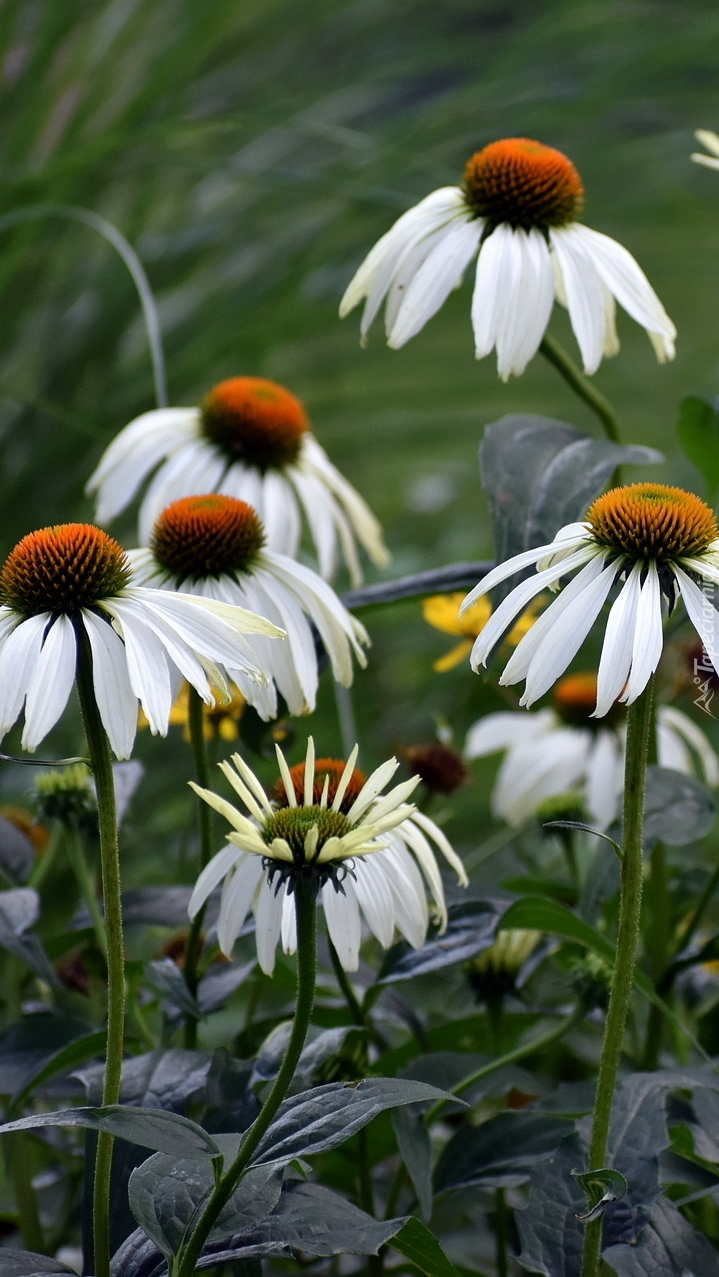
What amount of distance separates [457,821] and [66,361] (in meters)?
0.67

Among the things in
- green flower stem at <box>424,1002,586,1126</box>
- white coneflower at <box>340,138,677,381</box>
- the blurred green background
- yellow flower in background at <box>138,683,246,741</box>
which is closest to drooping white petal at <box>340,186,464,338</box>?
white coneflower at <box>340,138,677,381</box>

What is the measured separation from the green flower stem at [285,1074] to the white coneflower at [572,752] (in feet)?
1.41

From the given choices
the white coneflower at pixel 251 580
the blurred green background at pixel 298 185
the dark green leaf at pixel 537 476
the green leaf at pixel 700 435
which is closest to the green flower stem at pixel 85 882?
the white coneflower at pixel 251 580

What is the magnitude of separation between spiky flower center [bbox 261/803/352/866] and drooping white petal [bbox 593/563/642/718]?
3.4 inches

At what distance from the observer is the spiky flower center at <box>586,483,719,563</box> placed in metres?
0.43

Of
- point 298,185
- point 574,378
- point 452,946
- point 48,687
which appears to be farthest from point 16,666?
point 298,185

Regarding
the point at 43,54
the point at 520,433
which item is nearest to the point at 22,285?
the point at 43,54

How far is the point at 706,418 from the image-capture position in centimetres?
64

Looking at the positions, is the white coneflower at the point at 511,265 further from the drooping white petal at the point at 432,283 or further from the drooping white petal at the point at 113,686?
the drooping white petal at the point at 113,686

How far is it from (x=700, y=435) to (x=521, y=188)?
0.48 feet

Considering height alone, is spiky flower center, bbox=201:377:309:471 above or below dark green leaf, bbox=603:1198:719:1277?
above

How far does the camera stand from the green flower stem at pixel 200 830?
0.53 meters

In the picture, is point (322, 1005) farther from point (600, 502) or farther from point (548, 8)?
point (548, 8)

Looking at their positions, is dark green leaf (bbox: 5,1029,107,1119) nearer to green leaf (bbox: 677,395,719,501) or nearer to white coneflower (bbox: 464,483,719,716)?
white coneflower (bbox: 464,483,719,716)
